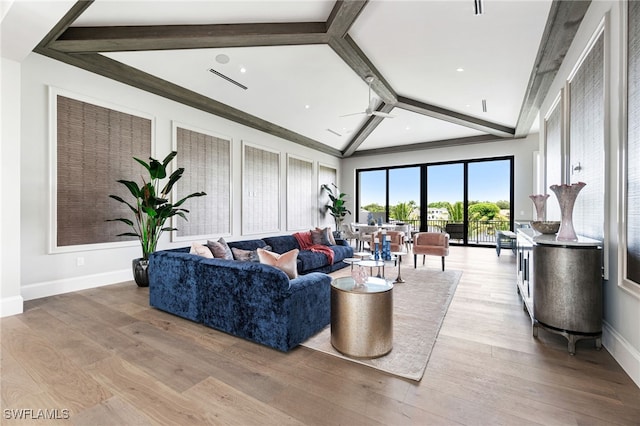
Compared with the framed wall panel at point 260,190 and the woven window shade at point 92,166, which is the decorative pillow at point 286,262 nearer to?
the woven window shade at point 92,166

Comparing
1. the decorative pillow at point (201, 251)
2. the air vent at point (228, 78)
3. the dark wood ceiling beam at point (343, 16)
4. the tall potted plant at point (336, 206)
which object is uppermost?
the dark wood ceiling beam at point (343, 16)

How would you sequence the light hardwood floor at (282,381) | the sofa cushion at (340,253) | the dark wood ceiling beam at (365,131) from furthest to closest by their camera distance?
the dark wood ceiling beam at (365,131) → the sofa cushion at (340,253) → the light hardwood floor at (282,381)

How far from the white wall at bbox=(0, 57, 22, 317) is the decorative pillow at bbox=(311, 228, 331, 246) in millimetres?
4296

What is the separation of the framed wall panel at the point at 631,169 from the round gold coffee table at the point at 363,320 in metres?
1.72

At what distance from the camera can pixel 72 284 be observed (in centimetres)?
405

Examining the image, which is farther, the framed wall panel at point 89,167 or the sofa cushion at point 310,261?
the sofa cushion at point 310,261

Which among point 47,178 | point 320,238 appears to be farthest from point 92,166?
point 320,238

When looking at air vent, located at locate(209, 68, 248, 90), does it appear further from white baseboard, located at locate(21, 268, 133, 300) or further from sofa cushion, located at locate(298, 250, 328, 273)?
white baseboard, located at locate(21, 268, 133, 300)

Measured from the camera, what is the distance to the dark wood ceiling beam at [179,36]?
3609 millimetres

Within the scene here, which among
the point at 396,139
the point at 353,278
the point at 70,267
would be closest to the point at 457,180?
the point at 396,139

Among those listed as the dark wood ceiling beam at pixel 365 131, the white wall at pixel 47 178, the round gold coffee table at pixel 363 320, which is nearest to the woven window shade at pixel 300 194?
the dark wood ceiling beam at pixel 365 131

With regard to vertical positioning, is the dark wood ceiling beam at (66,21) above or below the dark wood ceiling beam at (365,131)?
below

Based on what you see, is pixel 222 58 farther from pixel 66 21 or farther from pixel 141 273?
pixel 141 273

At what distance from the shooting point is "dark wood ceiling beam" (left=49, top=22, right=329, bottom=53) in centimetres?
361
